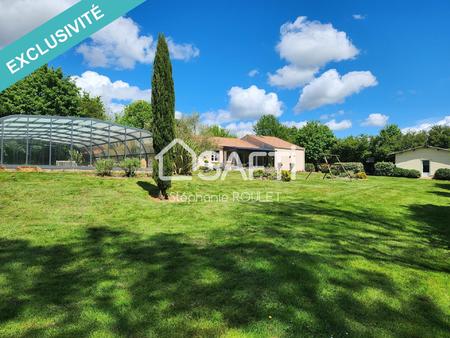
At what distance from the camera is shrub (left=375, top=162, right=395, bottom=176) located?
1182 inches

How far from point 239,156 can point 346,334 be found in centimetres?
3383

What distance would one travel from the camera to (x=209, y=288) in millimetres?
3828

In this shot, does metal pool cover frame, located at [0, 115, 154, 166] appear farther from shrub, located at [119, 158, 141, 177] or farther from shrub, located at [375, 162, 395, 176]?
shrub, located at [375, 162, 395, 176]

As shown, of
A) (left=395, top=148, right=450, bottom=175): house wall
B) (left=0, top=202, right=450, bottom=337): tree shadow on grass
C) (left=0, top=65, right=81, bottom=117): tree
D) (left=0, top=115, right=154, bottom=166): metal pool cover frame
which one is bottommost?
(left=0, top=202, right=450, bottom=337): tree shadow on grass

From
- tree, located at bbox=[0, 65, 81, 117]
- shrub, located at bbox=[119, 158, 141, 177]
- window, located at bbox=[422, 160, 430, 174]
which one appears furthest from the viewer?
tree, located at bbox=[0, 65, 81, 117]

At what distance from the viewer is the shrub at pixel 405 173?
28111 millimetres

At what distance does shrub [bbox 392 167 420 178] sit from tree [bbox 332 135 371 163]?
6.52 metres

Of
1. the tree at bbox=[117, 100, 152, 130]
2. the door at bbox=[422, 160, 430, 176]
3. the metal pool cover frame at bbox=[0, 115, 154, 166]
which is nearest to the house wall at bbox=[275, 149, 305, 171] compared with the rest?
the door at bbox=[422, 160, 430, 176]

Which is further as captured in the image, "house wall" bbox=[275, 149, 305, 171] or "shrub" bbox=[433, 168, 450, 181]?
"house wall" bbox=[275, 149, 305, 171]

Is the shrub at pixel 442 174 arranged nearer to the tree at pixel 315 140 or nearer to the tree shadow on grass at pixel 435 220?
the tree at pixel 315 140

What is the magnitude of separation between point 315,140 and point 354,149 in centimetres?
890

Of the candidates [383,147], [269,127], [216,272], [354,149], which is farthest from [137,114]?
[216,272]

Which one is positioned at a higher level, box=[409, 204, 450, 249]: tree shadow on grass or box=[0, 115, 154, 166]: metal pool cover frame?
box=[0, 115, 154, 166]: metal pool cover frame

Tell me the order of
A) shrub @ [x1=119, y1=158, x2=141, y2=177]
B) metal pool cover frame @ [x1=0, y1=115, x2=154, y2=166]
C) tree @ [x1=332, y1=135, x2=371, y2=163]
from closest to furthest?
shrub @ [x1=119, y1=158, x2=141, y2=177], metal pool cover frame @ [x1=0, y1=115, x2=154, y2=166], tree @ [x1=332, y1=135, x2=371, y2=163]
